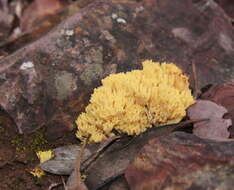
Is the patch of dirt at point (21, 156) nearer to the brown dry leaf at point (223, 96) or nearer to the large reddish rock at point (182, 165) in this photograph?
the large reddish rock at point (182, 165)

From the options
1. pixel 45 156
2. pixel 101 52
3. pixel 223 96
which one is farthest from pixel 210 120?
pixel 45 156

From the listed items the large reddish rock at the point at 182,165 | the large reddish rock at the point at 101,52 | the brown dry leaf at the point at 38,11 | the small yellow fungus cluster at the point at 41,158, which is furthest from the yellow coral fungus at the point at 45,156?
the brown dry leaf at the point at 38,11

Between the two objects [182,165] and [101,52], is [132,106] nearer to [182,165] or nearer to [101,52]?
[182,165]

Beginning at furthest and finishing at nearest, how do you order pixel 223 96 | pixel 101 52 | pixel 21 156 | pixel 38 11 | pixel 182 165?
pixel 38 11, pixel 101 52, pixel 223 96, pixel 21 156, pixel 182 165

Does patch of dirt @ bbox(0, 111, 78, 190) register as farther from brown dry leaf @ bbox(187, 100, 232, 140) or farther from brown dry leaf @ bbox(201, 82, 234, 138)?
brown dry leaf @ bbox(201, 82, 234, 138)

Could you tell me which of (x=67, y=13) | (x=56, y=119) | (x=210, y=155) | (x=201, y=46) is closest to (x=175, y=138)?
(x=210, y=155)

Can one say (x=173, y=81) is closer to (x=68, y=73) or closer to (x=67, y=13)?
(x=68, y=73)
